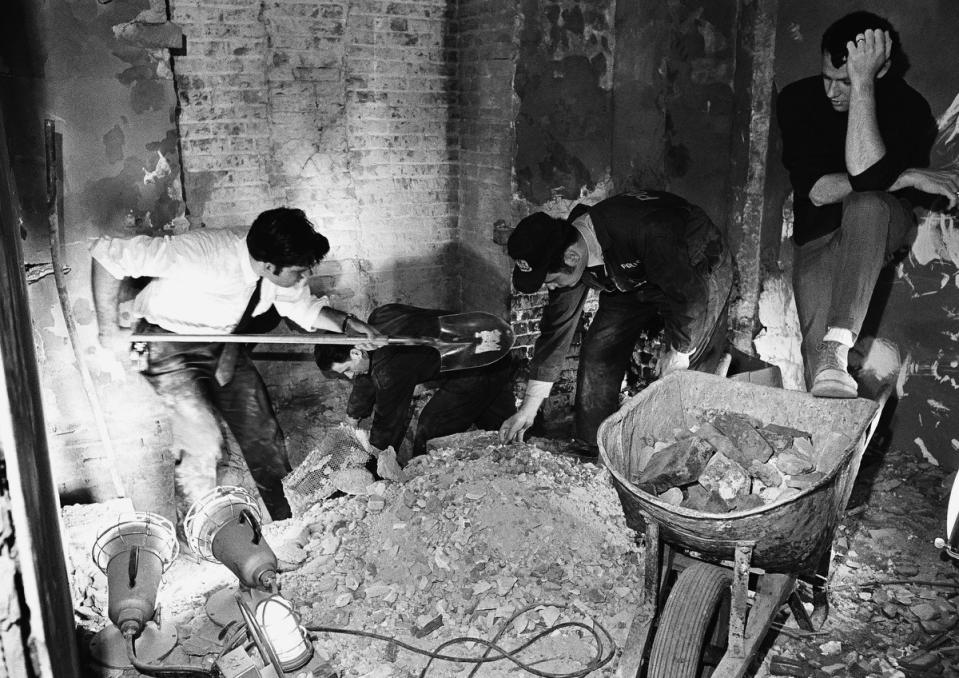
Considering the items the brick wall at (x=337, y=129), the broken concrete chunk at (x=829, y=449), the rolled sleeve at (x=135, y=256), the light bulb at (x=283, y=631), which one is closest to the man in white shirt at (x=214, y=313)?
the rolled sleeve at (x=135, y=256)

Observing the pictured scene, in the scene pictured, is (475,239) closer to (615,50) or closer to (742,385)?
(615,50)

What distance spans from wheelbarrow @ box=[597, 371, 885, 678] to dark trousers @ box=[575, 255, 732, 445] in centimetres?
168

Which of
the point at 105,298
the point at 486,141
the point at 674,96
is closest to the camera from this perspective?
the point at 105,298

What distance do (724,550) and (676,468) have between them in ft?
1.36

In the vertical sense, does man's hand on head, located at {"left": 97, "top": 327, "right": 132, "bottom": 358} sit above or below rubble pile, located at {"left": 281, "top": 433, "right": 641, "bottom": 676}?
above

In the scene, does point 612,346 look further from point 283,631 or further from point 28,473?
point 28,473

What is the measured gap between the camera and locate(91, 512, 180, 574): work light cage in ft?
11.1

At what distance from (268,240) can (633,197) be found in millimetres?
2283

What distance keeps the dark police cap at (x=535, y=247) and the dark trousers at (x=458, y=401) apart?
4.47ft

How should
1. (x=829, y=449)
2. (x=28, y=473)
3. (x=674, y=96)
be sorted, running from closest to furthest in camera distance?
(x=28, y=473)
(x=829, y=449)
(x=674, y=96)

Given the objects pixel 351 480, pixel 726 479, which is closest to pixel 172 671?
pixel 351 480

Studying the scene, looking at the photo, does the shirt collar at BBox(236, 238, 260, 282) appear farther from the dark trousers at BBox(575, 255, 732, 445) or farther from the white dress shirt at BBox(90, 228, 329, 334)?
the dark trousers at BBox(575, 255, 732, 445)

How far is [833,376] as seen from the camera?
3768 millimetres

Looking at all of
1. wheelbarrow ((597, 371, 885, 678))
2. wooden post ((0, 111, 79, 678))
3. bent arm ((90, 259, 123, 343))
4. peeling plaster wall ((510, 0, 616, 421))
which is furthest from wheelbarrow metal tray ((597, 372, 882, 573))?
bent arm ((90, 259, 123, 343))
